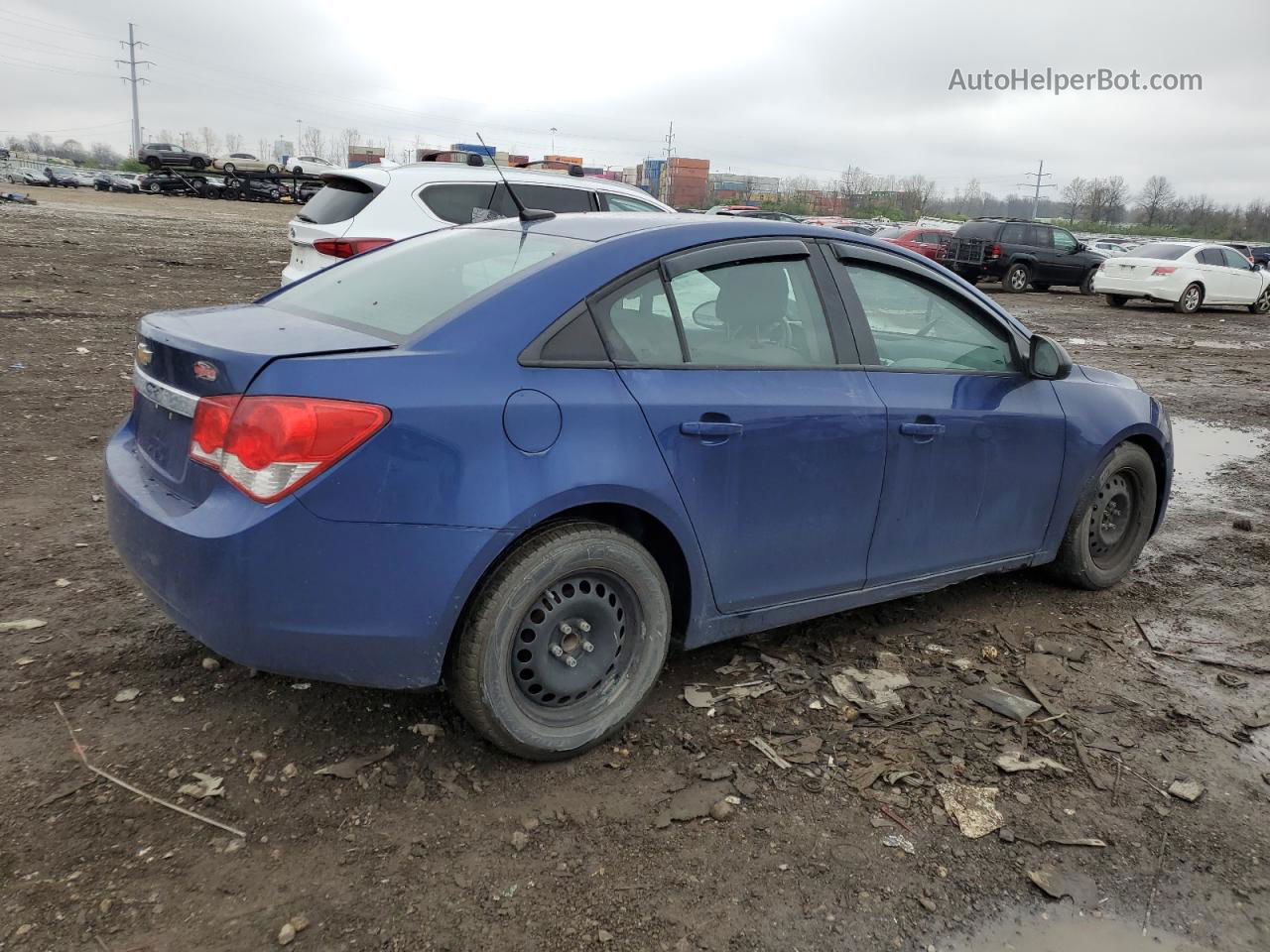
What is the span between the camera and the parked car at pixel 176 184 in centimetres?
4766

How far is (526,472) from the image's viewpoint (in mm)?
2646

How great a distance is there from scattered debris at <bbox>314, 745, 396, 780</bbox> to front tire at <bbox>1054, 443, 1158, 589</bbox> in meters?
3.13

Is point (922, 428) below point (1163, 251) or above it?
below

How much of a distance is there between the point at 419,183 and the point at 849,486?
615cm

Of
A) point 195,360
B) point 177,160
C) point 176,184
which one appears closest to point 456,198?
point 195,360

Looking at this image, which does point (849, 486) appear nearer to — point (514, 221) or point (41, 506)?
point (514, 221)

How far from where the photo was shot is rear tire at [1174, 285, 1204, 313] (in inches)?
827

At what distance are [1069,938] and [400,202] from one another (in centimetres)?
741

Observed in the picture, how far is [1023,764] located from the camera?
3078mm

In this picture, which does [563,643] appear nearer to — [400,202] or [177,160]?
[400,202]

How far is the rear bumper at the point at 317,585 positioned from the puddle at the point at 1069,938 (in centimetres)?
152

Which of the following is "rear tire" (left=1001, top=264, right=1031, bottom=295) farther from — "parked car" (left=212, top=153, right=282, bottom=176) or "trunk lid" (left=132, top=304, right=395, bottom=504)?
"parked car" (left=212, top=153, right=282, bottom=176)

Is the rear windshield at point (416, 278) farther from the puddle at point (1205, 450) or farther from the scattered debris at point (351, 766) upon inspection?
the puddle at point (1205, 450)

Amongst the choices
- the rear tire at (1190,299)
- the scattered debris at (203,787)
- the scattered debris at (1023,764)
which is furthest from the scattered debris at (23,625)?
the rear tire at (1190,299)
